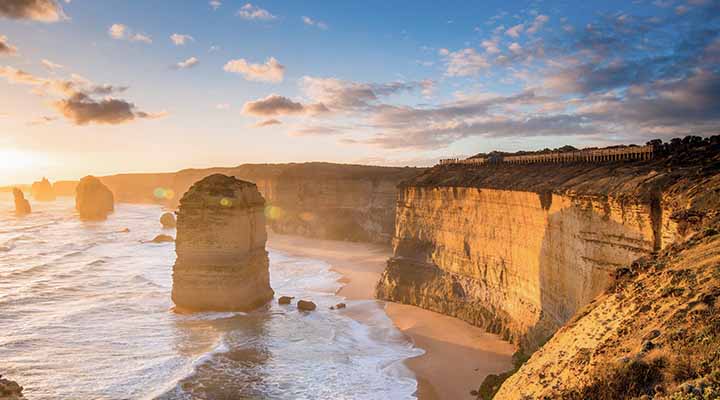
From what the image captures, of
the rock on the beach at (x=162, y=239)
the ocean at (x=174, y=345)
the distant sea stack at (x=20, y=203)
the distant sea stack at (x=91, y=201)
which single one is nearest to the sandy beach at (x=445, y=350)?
the ocean at (x=174, y=345)

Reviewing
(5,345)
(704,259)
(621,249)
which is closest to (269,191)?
(5,345)

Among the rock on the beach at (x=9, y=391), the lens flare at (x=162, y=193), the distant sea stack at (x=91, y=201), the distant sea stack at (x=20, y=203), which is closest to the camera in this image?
the rock on the beach at (x=9, y=391)

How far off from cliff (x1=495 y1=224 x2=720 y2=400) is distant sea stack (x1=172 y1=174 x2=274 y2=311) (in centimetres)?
2188

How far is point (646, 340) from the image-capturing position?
271 inches

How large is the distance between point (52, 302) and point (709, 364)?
35775 mm

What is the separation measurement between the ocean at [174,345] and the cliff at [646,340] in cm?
1092

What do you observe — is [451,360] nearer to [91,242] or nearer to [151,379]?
[151,379]

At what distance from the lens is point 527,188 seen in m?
22.1

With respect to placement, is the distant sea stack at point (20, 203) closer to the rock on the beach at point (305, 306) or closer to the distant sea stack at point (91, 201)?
the distant sea stack at point (91, 201)

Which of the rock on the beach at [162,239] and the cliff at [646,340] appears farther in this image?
the rock on the beach at [162,239]

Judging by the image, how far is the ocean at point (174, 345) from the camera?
60.0ft

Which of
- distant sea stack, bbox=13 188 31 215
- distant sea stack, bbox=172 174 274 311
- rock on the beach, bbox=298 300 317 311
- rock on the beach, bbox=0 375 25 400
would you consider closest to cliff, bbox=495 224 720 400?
rock on the beach, bbox=0 375 25 400

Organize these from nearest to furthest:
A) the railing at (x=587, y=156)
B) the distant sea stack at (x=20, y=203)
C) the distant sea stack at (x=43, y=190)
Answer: the railing at (x=587, y=156)
the distant sea stack at (x=20, y=203)
the distant sea stack at (x=43, y=190)

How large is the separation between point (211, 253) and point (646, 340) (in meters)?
25.4
